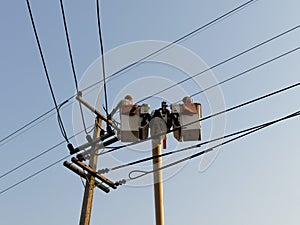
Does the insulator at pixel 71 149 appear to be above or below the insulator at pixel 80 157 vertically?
above

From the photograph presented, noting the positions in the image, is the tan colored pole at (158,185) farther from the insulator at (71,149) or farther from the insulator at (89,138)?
the insulator at (71,149)

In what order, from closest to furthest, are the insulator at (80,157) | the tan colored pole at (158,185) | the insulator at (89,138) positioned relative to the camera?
the tan colored pole at (158,185) < the insulator at (80,157) < the insulator at (89,138)

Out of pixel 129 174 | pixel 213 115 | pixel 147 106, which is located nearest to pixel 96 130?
pixel 129 174

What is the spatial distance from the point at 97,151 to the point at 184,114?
8.76 feet

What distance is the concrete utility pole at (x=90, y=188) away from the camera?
31.8 feet

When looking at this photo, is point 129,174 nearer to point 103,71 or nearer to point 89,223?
point 89,223

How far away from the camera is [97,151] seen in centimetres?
1043

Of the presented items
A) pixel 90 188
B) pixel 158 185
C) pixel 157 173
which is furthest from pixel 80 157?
pixel 158 185

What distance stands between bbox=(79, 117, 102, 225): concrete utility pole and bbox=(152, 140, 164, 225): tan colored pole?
2.22 metres

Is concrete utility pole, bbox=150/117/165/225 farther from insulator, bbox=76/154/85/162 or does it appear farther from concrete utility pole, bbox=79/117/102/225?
insulator, bbox=76/154/85/162

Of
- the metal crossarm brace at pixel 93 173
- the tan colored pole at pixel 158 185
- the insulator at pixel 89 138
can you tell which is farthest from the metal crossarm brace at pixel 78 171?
the tan colored pole at pixel 158 185

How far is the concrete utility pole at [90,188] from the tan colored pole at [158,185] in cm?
222

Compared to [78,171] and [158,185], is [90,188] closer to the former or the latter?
[78,171]

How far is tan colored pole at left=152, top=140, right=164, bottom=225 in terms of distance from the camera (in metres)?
7.65
